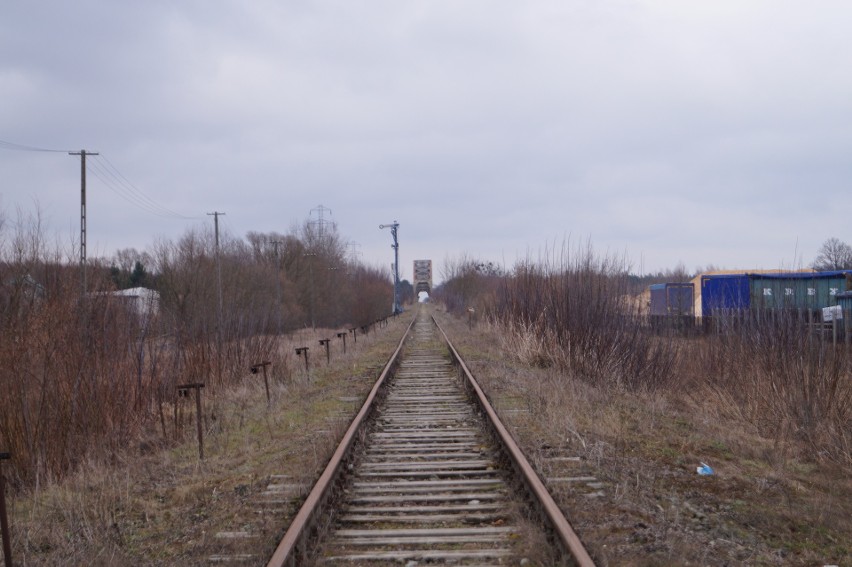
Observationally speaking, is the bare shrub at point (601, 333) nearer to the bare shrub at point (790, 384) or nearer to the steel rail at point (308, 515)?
the bare shrub at point (790, 384)

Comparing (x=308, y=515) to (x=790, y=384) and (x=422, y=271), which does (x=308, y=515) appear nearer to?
(x=790, y=384)

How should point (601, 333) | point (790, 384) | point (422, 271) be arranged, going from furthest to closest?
point (422, 271) < point (601, 333) < point (790, 384)

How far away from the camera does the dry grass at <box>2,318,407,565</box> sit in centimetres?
508

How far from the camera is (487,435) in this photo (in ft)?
28.7

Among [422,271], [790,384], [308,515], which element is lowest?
[308,515]

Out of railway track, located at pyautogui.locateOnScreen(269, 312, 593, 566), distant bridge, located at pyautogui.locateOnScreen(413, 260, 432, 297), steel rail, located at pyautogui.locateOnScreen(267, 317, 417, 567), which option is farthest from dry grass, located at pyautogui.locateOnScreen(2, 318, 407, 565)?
distant bridge, located at pyautogui.locateOnScreen(413, 260, 432, 297)

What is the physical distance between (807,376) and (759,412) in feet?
3.67

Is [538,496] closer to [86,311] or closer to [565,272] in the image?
[86,311]

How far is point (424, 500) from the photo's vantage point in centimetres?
609

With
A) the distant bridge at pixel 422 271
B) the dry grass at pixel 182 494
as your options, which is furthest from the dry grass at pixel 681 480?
the distant bridge at pixel 422 271

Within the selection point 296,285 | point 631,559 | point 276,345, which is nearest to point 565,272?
point 276,345

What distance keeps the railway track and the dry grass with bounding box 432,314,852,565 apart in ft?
1.04

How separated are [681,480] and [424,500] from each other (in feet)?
8.17

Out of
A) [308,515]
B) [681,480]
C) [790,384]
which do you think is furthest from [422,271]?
[308,515]
